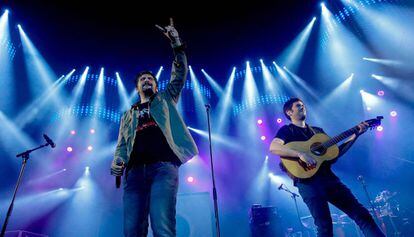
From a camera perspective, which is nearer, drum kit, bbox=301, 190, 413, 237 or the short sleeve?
the short sleeve

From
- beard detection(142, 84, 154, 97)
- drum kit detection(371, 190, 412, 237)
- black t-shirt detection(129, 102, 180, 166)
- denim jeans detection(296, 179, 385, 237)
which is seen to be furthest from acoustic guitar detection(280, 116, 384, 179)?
drum kit detection(371, 190, 412, 237)

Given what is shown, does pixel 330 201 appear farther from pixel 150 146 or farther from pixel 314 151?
pixel 150 146

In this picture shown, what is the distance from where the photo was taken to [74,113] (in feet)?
41.1

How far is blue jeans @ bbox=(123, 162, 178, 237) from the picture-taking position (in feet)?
7.28

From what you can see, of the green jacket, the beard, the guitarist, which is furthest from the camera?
the beard

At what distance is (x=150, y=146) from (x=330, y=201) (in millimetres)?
2145

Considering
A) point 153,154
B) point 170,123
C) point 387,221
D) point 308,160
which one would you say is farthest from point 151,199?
point 387,221

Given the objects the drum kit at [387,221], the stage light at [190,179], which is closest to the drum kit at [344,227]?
the drum kit at [387,221]

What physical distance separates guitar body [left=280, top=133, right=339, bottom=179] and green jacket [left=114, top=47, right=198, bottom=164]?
1413 millimetres

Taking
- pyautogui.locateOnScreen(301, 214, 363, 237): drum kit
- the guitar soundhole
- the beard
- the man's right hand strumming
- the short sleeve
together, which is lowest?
pyautogui.locateOnScreen(301, 214, 363, 237): drum kit

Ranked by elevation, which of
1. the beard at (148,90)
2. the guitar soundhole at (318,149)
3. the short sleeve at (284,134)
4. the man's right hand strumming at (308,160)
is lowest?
the man's right hand strumming at (308,160)

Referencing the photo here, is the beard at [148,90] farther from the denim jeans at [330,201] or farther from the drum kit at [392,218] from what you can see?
the drum kit at [392,218]

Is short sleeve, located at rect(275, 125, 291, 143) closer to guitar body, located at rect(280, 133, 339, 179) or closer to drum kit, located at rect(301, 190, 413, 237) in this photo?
guitar body, located at rect(280, 133, 339, 179)

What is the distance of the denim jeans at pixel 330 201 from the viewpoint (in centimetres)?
289
